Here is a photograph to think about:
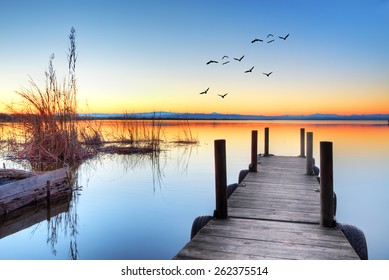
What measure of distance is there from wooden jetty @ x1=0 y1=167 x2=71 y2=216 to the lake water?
33 centimetres

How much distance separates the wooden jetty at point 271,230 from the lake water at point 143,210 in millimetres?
1297

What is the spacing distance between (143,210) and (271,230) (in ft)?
Result: 12.3

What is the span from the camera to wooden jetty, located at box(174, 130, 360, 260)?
285cm

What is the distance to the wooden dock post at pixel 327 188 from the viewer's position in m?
3.56

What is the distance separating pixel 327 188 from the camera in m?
3.60

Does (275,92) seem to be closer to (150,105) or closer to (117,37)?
(150,105)

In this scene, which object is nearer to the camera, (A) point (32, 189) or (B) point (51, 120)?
(A) point (32, 189)

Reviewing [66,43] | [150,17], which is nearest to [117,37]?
[150,17]

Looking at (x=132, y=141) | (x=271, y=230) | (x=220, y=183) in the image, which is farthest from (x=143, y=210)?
(x=132, y=141)

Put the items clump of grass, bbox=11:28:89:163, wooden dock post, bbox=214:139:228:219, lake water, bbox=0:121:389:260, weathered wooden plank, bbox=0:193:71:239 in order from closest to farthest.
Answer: wooden dock post, bbox=214:139:228:219 < lake water, bbox=0:121:389:260 < weathered wooden plank, bbox=0:193:71:239 < clump of grass, bbox=11:28:89:163

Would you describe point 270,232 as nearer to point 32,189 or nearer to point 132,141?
point 32,189

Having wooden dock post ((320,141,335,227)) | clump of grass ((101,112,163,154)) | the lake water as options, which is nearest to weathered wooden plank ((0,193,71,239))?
the lake water

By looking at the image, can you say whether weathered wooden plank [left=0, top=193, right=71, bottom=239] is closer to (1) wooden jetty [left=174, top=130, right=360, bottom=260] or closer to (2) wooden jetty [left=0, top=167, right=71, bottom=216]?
(2) wooden jetty [left=0, top=167, right=71, bottom=216]

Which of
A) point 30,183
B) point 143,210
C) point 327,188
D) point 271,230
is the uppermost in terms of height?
point 327,188
